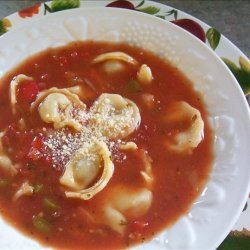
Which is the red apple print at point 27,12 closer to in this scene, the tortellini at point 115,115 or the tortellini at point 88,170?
the tortellini at point 115,115

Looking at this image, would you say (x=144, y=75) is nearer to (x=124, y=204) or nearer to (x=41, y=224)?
(x=124, y=204)

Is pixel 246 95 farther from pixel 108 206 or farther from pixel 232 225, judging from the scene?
pixel 108 206

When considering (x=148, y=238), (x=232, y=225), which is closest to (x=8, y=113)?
(x=148, y=238)

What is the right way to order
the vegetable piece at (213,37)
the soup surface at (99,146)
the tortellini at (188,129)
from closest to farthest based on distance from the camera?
the soup surface at (99,146), the tortellini at (188,129), the vegetable piece at (213,37)

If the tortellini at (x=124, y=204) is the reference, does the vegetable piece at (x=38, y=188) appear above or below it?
above

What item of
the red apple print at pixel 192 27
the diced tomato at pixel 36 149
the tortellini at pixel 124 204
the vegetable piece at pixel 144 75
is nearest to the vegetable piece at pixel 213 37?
the red apple print at pixel 192 27

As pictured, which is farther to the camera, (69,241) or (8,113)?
(8,113)

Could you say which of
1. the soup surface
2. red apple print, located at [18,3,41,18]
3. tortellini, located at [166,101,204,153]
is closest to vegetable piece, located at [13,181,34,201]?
the soup surface

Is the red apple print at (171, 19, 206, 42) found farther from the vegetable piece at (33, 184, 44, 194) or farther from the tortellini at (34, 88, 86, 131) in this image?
the vegetable piece at (33, 184, 44, 194)
